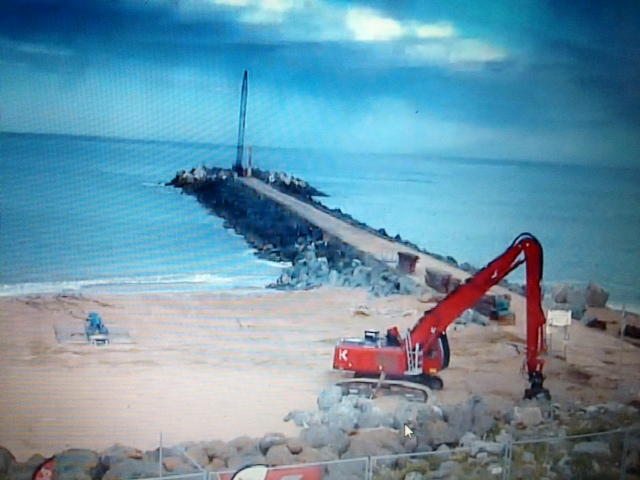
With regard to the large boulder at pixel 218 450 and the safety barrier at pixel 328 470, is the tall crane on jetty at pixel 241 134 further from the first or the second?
the safety barrier at pixel 328 470

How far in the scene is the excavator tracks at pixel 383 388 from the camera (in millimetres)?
2674

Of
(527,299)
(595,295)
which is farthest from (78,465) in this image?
(595,295)

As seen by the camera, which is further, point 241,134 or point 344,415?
point 344,415

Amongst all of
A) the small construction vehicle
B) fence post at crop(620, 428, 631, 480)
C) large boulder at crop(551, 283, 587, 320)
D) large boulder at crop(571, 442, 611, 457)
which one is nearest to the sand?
the small construction vehicle

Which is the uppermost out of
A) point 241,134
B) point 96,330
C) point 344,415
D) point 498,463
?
point 241,134

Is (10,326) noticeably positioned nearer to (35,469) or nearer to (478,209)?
(35,469)

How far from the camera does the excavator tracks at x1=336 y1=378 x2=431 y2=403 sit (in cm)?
267

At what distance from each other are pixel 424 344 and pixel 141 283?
998 millimetres

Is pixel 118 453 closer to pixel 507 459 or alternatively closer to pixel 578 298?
pixel 507 459

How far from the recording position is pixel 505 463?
290 centimetres

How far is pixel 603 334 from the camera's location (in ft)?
9.59

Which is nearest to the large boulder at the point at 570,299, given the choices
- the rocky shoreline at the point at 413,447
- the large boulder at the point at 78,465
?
the rocky shoreline at the point at 413,447

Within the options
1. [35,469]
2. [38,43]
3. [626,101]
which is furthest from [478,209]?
[35,469]

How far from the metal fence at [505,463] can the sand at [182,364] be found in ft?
0.58
